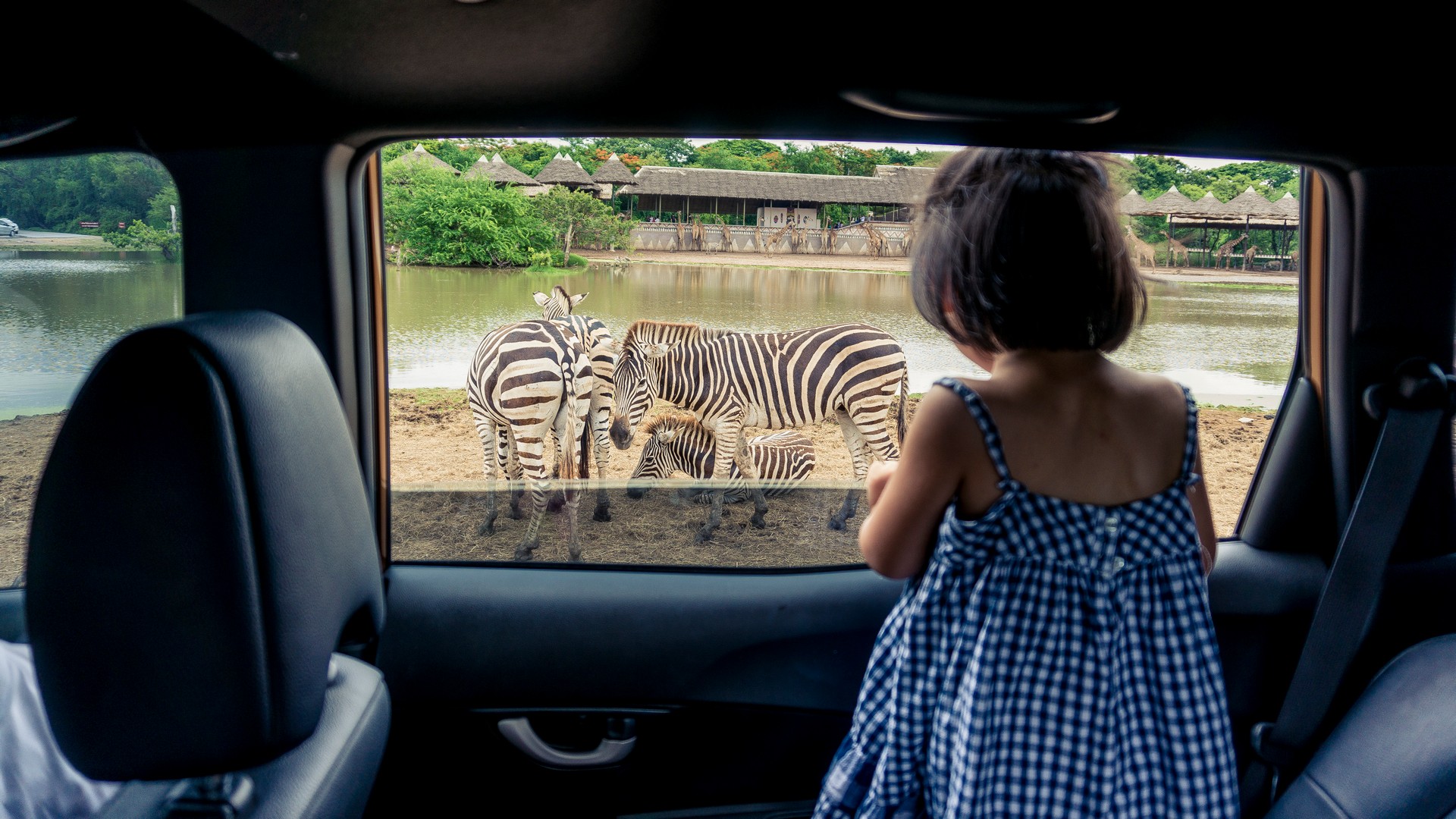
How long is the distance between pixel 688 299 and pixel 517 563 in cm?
66

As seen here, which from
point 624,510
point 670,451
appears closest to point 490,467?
point 624,510

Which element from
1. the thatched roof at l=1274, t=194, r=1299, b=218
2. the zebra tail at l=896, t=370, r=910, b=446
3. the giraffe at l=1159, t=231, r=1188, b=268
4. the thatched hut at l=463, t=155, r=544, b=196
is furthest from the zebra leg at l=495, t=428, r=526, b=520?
the thatched roof at l=1274, t=194, r=1299, b=218

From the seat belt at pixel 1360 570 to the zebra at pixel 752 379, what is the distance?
2.82 ft

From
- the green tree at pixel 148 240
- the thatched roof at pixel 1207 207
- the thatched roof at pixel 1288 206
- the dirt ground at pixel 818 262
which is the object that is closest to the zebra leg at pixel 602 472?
the dirt ground at pixel 818 262

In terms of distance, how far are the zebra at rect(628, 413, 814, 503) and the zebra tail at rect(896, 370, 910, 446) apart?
0.21 metres

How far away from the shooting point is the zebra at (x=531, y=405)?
6.18 feet

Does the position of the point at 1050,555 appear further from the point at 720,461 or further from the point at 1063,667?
the point at 720,461

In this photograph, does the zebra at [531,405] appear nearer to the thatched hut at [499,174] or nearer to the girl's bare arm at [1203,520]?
the thatched hut at [499,174]

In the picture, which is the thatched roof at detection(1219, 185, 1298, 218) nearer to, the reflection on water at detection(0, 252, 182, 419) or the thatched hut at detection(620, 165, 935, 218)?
the thatched hut at detection(620, 165, 935, 218)

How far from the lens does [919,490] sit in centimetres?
109

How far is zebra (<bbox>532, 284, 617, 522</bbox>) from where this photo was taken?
190 centimetres

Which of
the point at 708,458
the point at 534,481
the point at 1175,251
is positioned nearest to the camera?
the point at 1175,251

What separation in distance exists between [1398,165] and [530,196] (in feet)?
5.09

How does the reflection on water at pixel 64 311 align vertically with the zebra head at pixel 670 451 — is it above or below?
above
